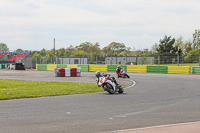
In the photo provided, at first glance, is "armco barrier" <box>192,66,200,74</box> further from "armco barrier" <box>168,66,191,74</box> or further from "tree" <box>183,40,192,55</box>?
"tree" <box>183,40,192,55</box>

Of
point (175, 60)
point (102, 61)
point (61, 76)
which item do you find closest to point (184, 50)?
point (102, 61)

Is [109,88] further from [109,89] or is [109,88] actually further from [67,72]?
[67,72]

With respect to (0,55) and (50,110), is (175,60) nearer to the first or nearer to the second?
(50,110)

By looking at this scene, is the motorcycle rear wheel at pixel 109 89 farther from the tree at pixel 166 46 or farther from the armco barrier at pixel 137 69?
the tree at pixel 166 46

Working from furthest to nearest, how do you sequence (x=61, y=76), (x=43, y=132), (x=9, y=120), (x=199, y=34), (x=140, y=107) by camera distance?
(x=199, y=34) < (x=61, y=76) < (x=140, y=107) < (x=9, y=120) < (x=43, y=132)

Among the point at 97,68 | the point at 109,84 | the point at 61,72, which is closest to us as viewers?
the point at 109,84

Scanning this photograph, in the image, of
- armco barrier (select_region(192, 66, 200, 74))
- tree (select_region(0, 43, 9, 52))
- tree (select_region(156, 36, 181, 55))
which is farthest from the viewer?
tree (select_region(0, 43, 9, 52))

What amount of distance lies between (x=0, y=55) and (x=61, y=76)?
51.3 m

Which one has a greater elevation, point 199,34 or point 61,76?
point 199,34

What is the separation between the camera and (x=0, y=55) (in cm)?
7606

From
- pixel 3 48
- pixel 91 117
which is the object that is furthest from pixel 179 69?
pixel 3 48

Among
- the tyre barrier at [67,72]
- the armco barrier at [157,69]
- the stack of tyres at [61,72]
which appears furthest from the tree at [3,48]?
the stack of tyres at [61,72]

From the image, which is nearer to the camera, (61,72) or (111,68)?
(61,72)

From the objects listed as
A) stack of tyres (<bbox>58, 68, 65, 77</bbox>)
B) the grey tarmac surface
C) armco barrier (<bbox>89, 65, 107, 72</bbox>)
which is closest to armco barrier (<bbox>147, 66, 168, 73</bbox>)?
armco barrier (<bbox>89, 65, 107, 72</bbox>)
